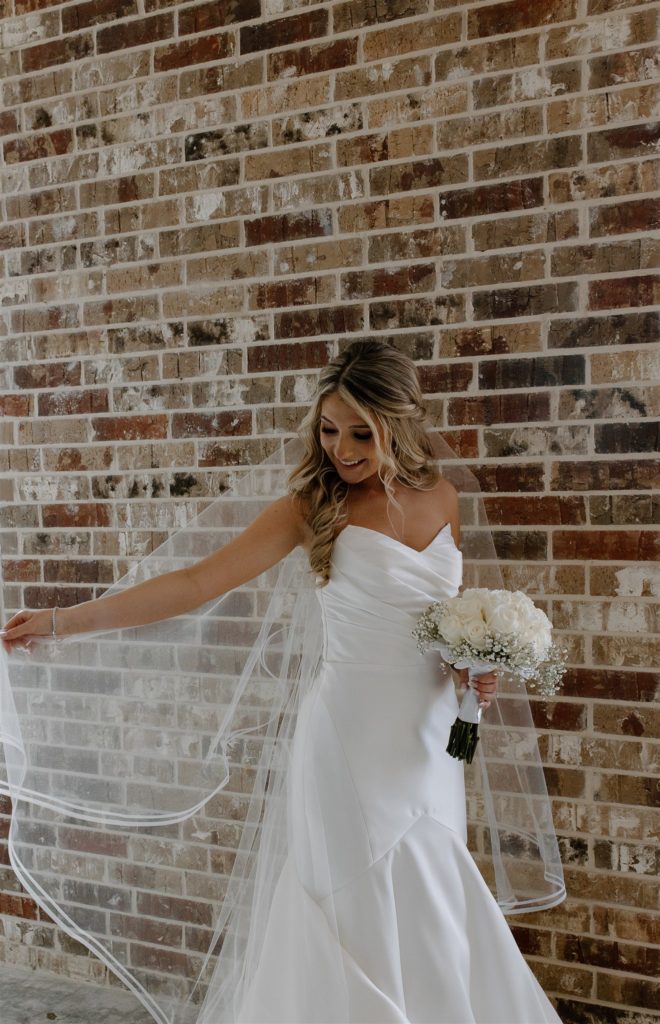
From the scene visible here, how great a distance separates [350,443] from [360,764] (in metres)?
0.83

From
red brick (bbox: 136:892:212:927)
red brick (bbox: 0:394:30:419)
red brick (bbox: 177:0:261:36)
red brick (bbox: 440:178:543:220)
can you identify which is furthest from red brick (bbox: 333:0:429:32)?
red brick (bbox: 136:892:212:927)

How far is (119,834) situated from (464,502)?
148 centimetres

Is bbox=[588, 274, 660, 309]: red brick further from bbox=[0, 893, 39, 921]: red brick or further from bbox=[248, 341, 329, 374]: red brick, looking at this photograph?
bbox=[0, 893, 39, 921]: red brick

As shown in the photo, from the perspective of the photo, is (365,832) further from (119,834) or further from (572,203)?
(572,203)

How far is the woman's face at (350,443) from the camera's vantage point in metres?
2.36

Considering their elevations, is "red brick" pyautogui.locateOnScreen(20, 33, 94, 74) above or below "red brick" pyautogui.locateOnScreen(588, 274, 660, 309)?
above

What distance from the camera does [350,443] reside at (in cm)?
236

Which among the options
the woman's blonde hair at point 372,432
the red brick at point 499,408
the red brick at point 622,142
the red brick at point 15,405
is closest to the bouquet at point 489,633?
the woman's blonde hair at point 372,432

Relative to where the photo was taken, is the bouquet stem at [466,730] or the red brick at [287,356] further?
the red brick at [287,356]

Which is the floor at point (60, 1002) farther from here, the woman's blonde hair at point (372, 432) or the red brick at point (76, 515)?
the woman's blonde hair at point (372, 432)

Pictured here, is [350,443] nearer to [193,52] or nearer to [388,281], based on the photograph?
[388,281]

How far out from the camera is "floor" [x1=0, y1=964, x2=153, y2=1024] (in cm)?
306

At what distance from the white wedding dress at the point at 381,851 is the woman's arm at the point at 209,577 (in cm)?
16

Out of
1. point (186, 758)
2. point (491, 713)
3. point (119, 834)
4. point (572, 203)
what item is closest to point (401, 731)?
point (491, 713)
